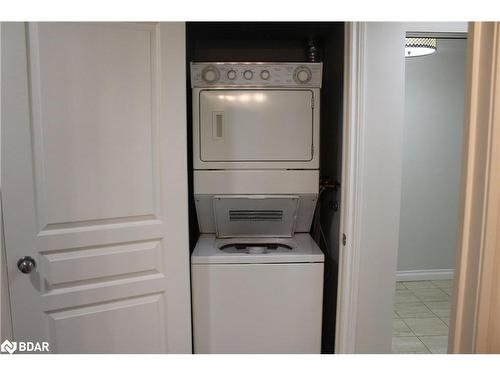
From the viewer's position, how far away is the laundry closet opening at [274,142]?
203cm

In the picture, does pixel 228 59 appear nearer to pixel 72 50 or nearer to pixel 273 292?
pixel 72 50

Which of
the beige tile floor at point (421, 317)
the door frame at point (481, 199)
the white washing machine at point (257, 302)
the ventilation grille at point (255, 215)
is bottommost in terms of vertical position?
the beige tile floor at point (421, 317)

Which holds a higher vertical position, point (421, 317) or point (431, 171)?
point (431, 171)

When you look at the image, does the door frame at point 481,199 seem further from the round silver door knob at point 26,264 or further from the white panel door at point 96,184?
the round silver door knob at point 26,264

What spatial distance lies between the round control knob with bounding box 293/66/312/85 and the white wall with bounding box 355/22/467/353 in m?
0.40

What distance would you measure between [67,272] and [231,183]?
904 mm

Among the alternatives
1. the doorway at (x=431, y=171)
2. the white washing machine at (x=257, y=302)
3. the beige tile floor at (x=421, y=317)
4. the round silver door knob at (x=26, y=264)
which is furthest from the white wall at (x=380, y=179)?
the doorway at (x=431, y=171)

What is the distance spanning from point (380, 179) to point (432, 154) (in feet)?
6.55

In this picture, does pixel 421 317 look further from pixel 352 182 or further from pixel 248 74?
pixel 248 74

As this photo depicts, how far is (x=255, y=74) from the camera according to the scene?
2.02 metres

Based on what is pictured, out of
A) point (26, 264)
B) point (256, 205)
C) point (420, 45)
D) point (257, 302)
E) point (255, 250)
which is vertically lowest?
point (257, 302)

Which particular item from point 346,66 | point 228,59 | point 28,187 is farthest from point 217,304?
point 228,59

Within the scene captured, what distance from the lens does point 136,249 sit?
5.41 feet

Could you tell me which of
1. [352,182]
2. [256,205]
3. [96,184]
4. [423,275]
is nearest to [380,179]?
[352,182]
